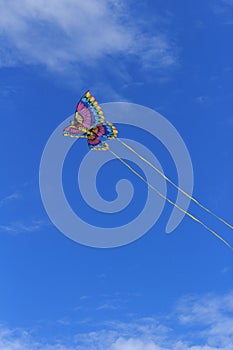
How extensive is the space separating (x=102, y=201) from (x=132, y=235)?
11.0 ft

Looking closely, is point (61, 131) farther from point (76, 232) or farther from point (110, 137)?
point (76, 232)

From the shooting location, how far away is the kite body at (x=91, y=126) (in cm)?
4028

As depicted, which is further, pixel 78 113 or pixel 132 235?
pixel 132 235

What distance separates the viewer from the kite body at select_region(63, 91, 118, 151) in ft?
132

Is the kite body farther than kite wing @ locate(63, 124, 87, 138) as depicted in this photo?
No

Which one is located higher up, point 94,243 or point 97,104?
point 97,104

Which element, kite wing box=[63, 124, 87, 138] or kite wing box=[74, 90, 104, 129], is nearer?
kite wing box=[74, 90, 104, 129]

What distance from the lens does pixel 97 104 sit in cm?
4053

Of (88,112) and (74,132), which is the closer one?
(88,112)

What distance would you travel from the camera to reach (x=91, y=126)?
1641 inches

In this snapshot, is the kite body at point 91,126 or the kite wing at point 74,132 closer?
the kite body at point 91,126

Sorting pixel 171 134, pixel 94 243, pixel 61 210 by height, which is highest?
pixel 171 134

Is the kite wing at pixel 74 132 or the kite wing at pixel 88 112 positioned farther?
the kite wing at pixel 74 132

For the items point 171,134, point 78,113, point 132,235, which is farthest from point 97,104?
point 132,235
